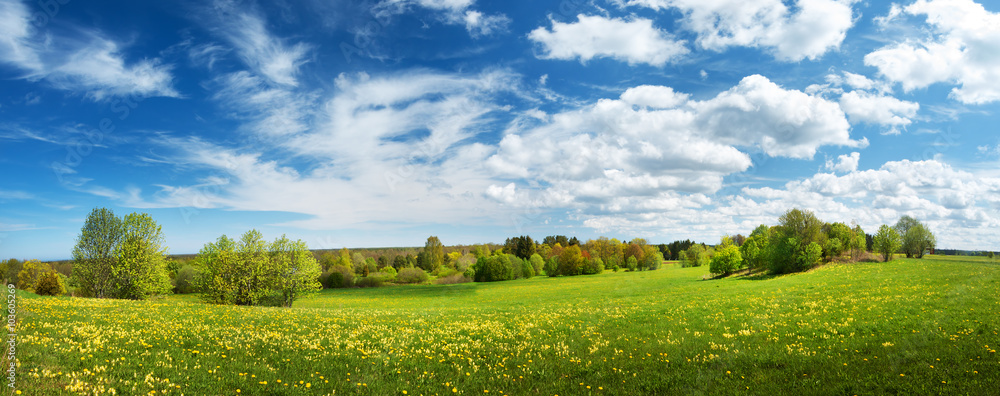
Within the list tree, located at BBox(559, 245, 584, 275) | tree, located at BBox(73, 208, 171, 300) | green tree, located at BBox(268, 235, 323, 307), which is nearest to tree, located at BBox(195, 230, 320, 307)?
green tree, located at BBox(268, 235, 323, 307)

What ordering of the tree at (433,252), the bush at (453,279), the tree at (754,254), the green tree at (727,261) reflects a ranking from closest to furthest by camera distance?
the tree at (754,254), the green tree at (727,261), the bush at (453,279), the tree at (433,252)

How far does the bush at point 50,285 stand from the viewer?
65.0 meters

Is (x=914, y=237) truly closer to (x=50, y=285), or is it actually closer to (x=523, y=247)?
(x=523, y=247)

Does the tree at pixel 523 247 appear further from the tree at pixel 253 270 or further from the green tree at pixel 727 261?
the tree at pixel 253 270

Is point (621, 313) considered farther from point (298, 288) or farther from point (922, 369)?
point (298, 288)

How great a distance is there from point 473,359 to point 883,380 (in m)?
11.5

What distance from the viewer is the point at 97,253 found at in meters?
43.3

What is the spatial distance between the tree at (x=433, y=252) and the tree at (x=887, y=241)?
5107 inches

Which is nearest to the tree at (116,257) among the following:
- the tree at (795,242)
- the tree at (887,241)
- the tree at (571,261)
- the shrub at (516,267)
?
the shrub at (516,267)

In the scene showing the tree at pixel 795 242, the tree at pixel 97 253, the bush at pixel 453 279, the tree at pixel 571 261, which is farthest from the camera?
the tree at pixel 571 261

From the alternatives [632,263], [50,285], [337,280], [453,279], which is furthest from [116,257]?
[632,263]

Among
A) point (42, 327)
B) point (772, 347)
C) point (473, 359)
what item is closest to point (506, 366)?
point (473, 359)

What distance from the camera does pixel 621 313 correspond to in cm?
2583

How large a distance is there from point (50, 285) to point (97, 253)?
126 ft
